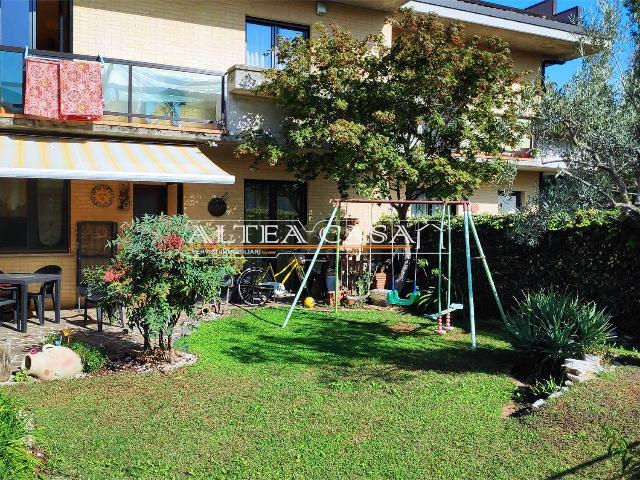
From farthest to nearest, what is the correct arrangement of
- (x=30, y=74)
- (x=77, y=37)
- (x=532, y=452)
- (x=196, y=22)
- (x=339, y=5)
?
1. (x=339, y=5)
2. (x=196, y=22)
3. (x=77, y=37)
4. (x=30, y=74)
5. (x=532, y=452)

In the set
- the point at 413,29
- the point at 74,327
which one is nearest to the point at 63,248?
the point at 74,327

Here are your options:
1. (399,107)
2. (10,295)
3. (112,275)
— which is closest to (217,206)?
(399,107)

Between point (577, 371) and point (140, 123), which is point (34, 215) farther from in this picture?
point (577, 371)

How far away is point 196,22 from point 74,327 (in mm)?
8660

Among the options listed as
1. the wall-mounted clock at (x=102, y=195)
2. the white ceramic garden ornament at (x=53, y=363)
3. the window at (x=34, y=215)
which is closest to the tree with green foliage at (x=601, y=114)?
the white ceramic garden ornament at (x=53, y=363)

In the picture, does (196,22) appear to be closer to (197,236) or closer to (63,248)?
(63,248)

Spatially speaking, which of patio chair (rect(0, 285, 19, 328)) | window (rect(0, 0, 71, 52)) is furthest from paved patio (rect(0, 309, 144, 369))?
window (rect(0, 0, 71, 52))

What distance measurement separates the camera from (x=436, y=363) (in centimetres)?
958

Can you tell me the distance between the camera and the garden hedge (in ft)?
36.1

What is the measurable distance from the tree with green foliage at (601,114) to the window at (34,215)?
11617mm

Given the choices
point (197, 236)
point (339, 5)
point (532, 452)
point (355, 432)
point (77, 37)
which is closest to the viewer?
point (532, 452)

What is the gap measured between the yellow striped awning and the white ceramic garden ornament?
4280 millimetres

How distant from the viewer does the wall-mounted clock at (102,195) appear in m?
14.7

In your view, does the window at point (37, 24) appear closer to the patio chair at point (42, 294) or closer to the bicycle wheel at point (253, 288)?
the patio chair at point (42, 294)
